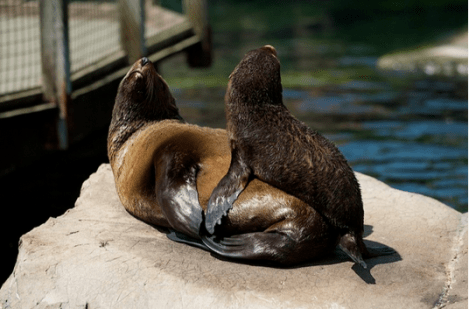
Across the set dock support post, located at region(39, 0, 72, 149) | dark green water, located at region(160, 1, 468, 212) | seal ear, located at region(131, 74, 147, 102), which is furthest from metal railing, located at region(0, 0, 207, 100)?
seal ear, located at region(131, 74, 147, 102)

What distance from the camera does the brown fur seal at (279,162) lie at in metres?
4.34

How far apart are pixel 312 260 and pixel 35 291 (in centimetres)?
166

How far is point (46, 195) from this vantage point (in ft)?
26.4

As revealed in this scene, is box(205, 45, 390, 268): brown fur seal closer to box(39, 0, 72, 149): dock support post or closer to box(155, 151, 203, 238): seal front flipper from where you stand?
box(155, 151, 203, 238): seal front flipper

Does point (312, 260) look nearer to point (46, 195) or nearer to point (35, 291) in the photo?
point (35, 291)

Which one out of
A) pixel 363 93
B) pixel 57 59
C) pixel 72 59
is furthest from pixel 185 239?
pixel 363 93

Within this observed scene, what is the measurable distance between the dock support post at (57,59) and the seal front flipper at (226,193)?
3.57m

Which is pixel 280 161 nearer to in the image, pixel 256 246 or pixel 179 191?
pixel 256 246

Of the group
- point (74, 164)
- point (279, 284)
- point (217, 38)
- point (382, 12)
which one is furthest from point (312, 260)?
point (382, 12)

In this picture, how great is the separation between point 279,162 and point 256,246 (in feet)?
1.73

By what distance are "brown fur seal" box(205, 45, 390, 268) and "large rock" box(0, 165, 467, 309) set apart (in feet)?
0.73

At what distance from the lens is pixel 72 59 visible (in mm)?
8617

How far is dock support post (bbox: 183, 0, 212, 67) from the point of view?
1180 cm

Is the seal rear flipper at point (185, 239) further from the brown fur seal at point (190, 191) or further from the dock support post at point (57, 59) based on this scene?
the dock support post at point (57, 59)
